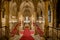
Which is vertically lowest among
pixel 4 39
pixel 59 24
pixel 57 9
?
pixel 4 39

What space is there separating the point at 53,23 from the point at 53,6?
2.34m

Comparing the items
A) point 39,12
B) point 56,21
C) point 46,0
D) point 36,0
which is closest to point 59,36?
point 46,0

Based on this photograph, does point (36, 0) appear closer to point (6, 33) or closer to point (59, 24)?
point (59, 24)

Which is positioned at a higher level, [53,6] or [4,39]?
[53,6]

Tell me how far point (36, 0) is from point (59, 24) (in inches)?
331

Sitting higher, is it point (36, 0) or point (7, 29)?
point (36, 0)

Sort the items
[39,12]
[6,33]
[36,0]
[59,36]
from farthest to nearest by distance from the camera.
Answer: [39,12]
[36,0]
[6,33]
[59,36]

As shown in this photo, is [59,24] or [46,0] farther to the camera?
Result: [59,24]

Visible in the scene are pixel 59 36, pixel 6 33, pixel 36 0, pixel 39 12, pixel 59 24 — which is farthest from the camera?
pixel 39 12

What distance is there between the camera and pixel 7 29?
17.6 metres

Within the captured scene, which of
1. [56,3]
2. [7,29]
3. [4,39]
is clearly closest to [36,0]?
[56,3]

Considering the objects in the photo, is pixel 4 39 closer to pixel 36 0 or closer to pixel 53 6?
pixel 53 6

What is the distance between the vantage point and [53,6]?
20719 millimetres

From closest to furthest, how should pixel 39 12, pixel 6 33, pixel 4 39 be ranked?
pixel 4 39
pixel 6 33
pixel 39 12
